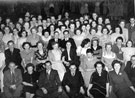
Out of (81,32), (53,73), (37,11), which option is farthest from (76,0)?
(53,73)

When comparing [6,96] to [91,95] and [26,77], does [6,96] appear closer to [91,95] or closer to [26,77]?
[26,77]

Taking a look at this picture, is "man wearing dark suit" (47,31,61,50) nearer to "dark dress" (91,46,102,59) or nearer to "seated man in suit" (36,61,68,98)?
"dark dress" (91,46,102,59)

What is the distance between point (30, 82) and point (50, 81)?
43 centimetres

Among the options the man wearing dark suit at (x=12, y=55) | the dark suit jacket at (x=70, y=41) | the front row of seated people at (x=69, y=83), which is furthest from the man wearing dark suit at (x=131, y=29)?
the man wearing dark suit at (x=12, y=55)

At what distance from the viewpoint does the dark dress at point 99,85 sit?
554cm

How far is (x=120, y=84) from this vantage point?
213 inches

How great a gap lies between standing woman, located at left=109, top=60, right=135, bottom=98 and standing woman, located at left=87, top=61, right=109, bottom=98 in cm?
15

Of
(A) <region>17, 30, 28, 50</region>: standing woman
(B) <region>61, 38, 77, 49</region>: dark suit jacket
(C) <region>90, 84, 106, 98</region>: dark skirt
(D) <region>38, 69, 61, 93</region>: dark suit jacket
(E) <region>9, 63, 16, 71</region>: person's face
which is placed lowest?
(C) <region>90, 84, 106, 98</region>: dark skirt

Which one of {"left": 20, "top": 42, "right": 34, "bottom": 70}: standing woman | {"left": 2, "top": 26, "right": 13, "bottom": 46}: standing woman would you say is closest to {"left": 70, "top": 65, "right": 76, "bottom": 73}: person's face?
{"left": 20, "top": 42, "right": 34, "bottom": 70}: standing woman

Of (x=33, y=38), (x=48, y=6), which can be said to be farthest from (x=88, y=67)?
(x=48, y=6)

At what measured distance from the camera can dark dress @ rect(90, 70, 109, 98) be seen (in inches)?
218

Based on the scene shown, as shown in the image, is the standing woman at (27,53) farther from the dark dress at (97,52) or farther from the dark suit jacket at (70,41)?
the dark dress at (97,52)

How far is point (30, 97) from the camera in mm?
5797

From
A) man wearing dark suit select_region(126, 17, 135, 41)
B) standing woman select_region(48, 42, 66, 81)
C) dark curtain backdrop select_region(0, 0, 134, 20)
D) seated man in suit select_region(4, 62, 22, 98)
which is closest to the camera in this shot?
seated man in suit select_region(4, 62, 22, 98)
